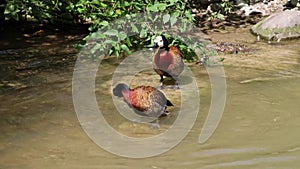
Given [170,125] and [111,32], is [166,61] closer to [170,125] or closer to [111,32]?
[111,32]

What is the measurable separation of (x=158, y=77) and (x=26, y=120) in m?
2.12

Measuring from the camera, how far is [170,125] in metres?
4.52

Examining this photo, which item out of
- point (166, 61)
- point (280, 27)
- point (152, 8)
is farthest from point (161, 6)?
point (280, 27)

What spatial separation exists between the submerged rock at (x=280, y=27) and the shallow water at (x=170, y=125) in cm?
225

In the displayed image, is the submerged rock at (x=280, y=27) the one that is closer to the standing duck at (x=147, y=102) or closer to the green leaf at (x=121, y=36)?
the green leaf at (x=121, y=36)

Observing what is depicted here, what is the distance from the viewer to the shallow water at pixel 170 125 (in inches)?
145

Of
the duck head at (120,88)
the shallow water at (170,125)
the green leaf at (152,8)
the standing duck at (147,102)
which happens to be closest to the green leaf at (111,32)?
the shallow water at (170,125)

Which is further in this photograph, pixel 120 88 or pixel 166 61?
pixel 166 61

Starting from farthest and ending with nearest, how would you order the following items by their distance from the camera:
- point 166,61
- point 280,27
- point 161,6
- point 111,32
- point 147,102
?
point 280,27
point 161,6
point 111,32
point 166,61
point 147,102

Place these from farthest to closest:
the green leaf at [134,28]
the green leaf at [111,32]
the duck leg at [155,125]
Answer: the green leaf at [134,28] < the green leaf at [111,32] < the duck leg at [155,125]

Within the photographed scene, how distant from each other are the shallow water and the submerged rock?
7.38 ft

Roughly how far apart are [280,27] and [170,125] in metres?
4.97

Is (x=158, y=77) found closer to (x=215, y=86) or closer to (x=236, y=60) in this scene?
(x=215, y=86)

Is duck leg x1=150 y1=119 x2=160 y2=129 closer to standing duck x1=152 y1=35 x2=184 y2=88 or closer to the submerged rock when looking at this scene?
standing duck x1=152 y1=35 x2=184 y2=88
